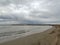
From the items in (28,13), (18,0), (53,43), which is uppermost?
(18,0)

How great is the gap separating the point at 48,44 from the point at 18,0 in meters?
4.58

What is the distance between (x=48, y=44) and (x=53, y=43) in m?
0.24

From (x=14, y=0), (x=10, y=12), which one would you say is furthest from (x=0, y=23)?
(x=14, y=0)

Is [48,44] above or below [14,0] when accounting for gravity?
below

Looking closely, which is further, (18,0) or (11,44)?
(18,0)

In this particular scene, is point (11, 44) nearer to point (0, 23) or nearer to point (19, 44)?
point (19, 44)

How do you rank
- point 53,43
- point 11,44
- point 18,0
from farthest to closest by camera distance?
point 18,0
point 53,43
point 11,44

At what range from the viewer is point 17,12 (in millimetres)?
8695

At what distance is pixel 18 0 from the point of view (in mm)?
6770

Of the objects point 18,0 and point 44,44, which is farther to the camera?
point 18,0

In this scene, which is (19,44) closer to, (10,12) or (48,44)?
(48,44)

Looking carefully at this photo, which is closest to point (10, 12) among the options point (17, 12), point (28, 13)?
point (17, 12)

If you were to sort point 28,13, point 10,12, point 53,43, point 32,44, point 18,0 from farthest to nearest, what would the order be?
point 28,13
point 10,12
point 18,0
point 53,43
point 32,44

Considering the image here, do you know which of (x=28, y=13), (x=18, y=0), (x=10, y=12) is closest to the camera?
(x=18, y=0)
